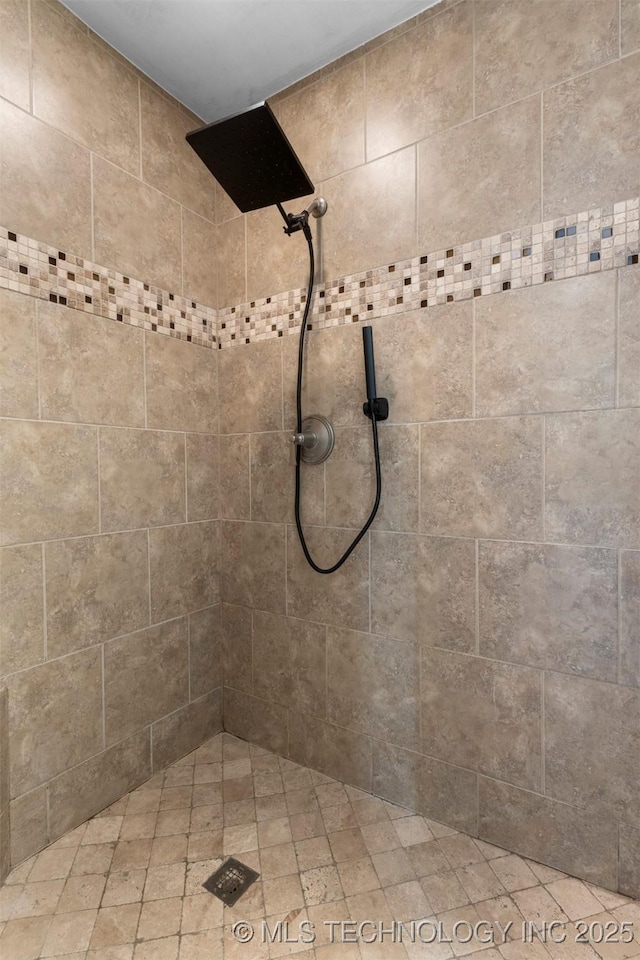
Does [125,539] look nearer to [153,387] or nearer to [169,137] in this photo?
[153,387]

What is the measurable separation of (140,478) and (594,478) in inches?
52.7

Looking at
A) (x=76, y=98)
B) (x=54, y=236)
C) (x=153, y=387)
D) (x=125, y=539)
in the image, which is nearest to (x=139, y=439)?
(x=153, y=387)

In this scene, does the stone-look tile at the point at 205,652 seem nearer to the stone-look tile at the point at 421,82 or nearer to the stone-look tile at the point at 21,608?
the stone-look tile at the point at 21,608

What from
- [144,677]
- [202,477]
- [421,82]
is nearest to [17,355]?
[202,477]

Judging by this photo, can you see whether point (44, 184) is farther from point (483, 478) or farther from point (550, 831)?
point (550, 831)

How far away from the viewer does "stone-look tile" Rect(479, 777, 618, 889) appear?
3.93ft

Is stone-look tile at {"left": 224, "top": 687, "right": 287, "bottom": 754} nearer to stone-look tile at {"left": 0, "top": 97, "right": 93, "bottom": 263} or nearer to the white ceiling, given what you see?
stone-look tile at {"left": 0, "top": 97, "right": 93, "bottom": 263}

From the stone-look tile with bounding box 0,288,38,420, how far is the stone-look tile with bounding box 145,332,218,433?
14.7 inches

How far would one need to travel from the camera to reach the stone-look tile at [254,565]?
1755mm

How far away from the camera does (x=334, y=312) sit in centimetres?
160

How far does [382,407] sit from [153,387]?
2.59 ft

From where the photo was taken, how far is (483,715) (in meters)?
1.35

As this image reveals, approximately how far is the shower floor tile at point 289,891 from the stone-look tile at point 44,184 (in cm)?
Answer: 170

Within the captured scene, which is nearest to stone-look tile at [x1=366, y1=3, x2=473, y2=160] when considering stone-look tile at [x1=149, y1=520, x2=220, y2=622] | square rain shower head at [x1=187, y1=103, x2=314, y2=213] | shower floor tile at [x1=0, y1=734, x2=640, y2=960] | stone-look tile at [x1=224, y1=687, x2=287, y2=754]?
square rain shower head at [x1=187, y1=103, x2=314, y2=213]
